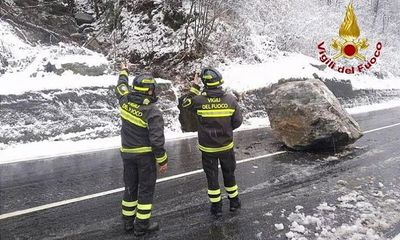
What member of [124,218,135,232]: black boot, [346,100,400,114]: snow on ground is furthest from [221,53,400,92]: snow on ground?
[124,218,135,232]: black boot

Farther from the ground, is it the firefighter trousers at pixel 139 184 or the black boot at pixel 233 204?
the firefighter trousers at pixel 139 184

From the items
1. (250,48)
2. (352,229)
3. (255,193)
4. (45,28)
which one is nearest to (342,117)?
(255,193)

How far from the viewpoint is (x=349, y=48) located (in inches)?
1113

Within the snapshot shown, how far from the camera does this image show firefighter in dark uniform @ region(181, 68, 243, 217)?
A: 5.47 metres

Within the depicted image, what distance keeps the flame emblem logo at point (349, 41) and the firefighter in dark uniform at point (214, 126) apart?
74.1 ft

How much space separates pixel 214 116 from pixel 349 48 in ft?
84.3

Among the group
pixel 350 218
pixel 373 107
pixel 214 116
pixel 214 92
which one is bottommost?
pixel 373 107

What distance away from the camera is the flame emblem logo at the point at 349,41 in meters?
27.2

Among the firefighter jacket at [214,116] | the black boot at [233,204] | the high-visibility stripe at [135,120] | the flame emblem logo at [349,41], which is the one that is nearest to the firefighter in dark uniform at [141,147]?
the high-visibility stripe at [135,120]

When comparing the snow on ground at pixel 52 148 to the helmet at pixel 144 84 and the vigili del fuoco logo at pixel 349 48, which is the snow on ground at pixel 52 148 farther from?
the vigili del fuoco logo at pixel 349 48

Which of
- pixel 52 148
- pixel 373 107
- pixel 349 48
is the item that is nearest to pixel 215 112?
pixel 52 148

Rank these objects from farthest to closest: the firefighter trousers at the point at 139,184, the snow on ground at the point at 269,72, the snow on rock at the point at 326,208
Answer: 1. the snow on ground at the point at 269,72
2. the snow on rock at the point at 326,208
3. the firefighter trousers at the point at 139,184

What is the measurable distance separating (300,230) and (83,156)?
5.06m

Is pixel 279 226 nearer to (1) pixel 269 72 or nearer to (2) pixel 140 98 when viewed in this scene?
(2) pixel 140 98
